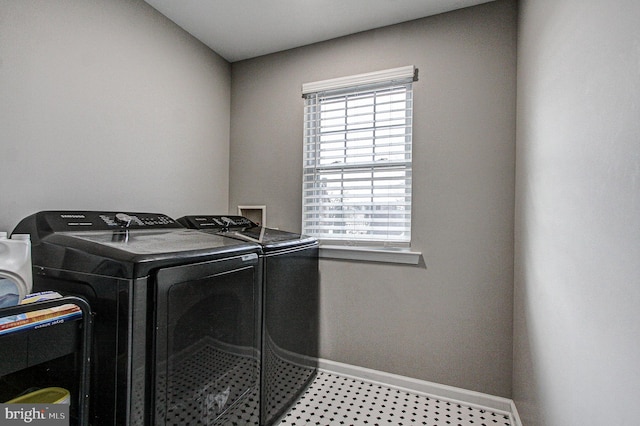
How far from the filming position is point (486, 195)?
76.2 inches

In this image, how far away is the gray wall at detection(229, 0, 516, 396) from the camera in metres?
1.91

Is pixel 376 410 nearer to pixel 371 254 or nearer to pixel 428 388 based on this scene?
pixel 428 388

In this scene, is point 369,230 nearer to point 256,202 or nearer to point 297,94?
point 256,202

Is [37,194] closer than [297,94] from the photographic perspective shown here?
Yes

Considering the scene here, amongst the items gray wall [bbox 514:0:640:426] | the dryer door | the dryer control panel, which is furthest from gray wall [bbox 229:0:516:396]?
the dryer door

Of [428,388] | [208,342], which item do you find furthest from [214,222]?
[428,388]

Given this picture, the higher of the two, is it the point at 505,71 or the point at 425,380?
the point at 505,71

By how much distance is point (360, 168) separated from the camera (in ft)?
7.50

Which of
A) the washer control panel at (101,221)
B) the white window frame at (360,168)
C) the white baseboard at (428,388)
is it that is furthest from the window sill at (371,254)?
the washer control panel at (101,221)

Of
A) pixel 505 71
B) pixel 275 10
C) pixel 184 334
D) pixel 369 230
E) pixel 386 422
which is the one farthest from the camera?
pixel 369 230

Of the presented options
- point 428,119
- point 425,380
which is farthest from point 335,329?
point 428,119

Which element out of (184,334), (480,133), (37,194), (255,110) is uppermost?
(255,110)

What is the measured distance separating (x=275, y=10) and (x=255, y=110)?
2.63 ft

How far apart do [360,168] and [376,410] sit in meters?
1.53
